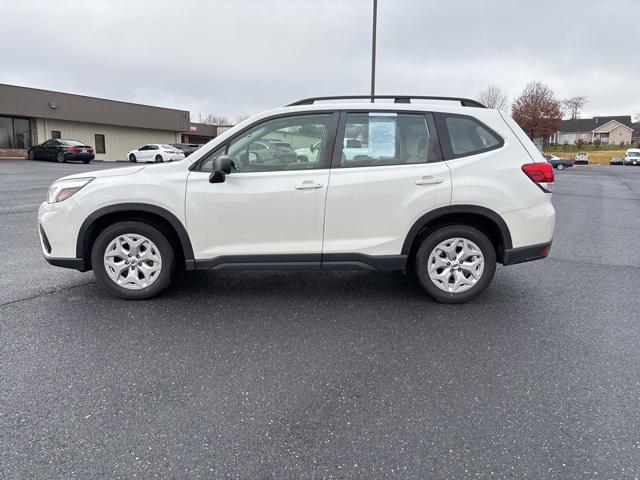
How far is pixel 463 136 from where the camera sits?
441cm

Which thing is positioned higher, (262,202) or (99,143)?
(99,143)

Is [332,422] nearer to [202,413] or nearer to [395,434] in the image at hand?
[395,434]

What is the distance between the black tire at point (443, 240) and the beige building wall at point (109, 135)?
36425 millimetres

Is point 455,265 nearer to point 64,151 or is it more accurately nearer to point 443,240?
point 443,240

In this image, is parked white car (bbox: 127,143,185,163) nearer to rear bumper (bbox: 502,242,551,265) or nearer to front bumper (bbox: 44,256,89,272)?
front bumper (bbox: 44,256,89,272)

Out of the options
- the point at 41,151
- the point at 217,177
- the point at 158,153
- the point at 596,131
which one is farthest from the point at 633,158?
the point at 217,177

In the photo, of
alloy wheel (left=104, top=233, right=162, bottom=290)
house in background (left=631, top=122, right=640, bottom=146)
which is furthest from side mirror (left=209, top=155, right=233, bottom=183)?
house in background (left=631, top=122, right=640, bottom=146)

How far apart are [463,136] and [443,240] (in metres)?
1.01

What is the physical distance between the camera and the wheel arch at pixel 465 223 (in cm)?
429

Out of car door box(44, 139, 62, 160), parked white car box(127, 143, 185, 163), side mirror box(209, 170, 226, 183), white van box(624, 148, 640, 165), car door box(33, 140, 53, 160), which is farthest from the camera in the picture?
white van box(624, 148, 640, 165)

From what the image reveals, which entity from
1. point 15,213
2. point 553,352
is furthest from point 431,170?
point 15,213

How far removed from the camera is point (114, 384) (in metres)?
2.98

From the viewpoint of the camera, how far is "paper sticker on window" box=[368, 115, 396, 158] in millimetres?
4336

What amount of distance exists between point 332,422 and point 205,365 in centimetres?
109
